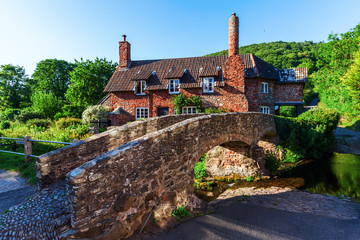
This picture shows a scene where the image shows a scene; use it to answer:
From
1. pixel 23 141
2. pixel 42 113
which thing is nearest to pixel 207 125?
pixel 23 141

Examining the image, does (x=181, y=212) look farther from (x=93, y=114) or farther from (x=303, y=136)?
(x=93, y=114)

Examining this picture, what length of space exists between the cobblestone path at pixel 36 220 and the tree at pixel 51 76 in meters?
40.0

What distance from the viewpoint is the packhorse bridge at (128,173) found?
3459mm

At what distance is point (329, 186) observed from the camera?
10273 mm

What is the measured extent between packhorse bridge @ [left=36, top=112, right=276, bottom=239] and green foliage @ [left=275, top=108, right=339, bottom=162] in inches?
386

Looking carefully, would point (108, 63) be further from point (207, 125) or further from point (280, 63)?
point (280, 63)

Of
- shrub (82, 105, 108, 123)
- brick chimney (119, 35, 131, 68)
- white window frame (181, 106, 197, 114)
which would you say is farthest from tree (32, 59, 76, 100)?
white window frame (181, 106, 197, 114)

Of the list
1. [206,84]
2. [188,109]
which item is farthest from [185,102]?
[206,84]

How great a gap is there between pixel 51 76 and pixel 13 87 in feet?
21.0

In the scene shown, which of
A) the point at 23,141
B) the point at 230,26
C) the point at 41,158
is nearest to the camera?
the point at 41,158

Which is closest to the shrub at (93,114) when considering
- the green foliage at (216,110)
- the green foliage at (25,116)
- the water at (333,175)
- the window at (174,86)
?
the green foliage at (25,116)

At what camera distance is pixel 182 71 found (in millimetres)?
19859

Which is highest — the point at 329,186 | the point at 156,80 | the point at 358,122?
the point at 156,80

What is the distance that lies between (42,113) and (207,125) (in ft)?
65.2
